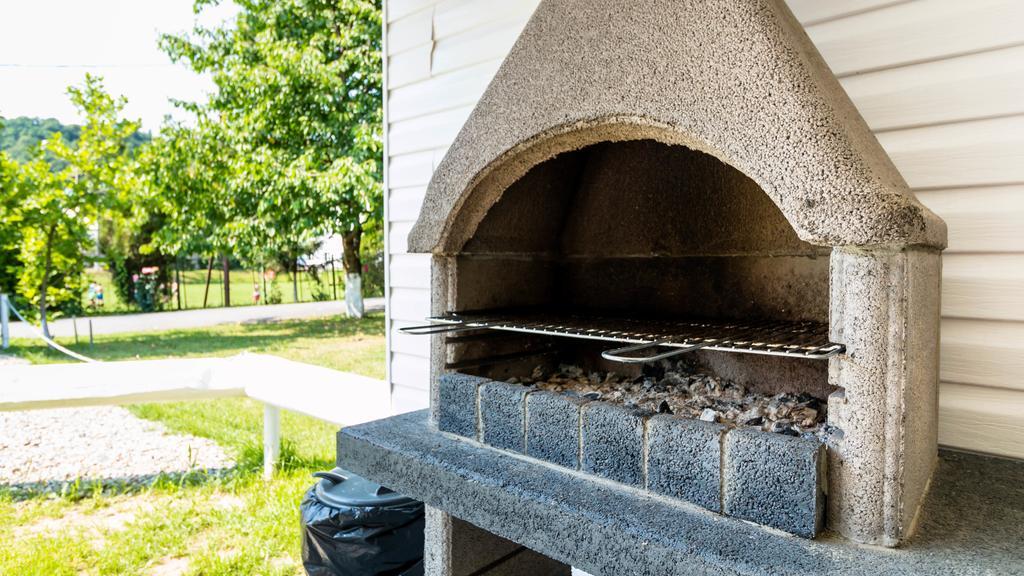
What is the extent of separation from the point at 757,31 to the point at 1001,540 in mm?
972

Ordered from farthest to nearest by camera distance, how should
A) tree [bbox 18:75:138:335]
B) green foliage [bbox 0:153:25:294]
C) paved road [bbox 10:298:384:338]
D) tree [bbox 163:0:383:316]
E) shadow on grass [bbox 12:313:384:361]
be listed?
paved road [bbox 10:298:384:338]
shadow on grass [bbox 12:313:384:361]
tree [bbox 163:0:383:316]
tree [bbox 18:75:138:335]
green foliage [bbox 0:153:25:294]

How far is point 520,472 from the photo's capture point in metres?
1.37

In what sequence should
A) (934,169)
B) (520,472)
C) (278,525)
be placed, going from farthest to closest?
(278,525), (934,169), (520,472)

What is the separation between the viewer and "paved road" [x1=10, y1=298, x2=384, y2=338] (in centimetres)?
1088

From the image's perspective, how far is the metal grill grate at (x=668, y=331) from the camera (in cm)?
110

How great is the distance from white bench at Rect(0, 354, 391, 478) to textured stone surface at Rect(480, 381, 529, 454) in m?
1.64

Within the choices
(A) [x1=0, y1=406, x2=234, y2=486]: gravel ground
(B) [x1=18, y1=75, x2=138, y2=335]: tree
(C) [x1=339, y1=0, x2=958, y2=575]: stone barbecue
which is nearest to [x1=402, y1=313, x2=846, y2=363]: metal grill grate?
(C) [x1=339, y1=0, x2=958, y2=575]: stone barbecue

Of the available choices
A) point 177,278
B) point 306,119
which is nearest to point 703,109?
point 306,119

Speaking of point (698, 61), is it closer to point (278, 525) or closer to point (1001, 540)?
point (1001, 540)

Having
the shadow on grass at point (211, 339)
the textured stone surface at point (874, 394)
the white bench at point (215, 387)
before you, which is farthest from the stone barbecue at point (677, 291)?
the shadow on grass at point (211, 339)

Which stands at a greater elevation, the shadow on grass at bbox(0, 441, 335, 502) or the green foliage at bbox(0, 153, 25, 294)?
the green foliage at bbox(0, 153, 25, 294)

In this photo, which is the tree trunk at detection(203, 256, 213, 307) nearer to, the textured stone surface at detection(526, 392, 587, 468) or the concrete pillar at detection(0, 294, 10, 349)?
the concrete pillar at detection(0, 294, 10, 349)

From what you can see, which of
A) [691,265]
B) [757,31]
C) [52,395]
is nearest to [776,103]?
[757,31]

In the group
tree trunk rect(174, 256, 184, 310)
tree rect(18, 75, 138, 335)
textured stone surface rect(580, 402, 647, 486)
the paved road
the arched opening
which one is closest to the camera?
textured stone surface rect(580, 402, 647, 486)
